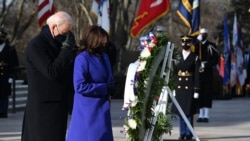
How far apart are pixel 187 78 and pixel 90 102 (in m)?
6.83

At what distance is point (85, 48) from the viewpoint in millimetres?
7637

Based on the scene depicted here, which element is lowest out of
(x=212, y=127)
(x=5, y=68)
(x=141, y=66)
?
(x=212, y=127)

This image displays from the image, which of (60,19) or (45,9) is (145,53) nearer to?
(60,19)

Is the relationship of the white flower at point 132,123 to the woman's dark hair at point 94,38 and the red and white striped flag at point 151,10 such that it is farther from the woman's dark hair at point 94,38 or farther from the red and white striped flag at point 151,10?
the red and white striped flag at point 151,10

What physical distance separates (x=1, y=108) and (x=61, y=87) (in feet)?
36.6

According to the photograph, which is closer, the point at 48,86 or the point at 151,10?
the point at 48,86

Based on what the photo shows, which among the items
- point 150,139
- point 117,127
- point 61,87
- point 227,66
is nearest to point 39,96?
point 61,87

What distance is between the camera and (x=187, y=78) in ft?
47.1

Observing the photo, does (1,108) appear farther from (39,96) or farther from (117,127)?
(39,96)

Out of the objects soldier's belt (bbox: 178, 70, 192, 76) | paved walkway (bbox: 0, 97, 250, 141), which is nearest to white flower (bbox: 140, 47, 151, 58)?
paved walkway (bbox: 0, 97, 250, 141)

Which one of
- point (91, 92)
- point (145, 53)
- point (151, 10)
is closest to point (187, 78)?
point (145, 53)

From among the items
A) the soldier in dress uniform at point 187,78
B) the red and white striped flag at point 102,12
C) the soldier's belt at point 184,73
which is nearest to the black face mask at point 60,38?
the soldier in dress uniform at point 187,78

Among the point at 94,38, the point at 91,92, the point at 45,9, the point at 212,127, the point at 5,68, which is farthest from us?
the point at 45,9

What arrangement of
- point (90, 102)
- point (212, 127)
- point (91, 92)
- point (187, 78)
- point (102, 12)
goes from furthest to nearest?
point (102, 12)
point (212, 127)
point (187, 78)
point (90, 102)
point (91, 92)
